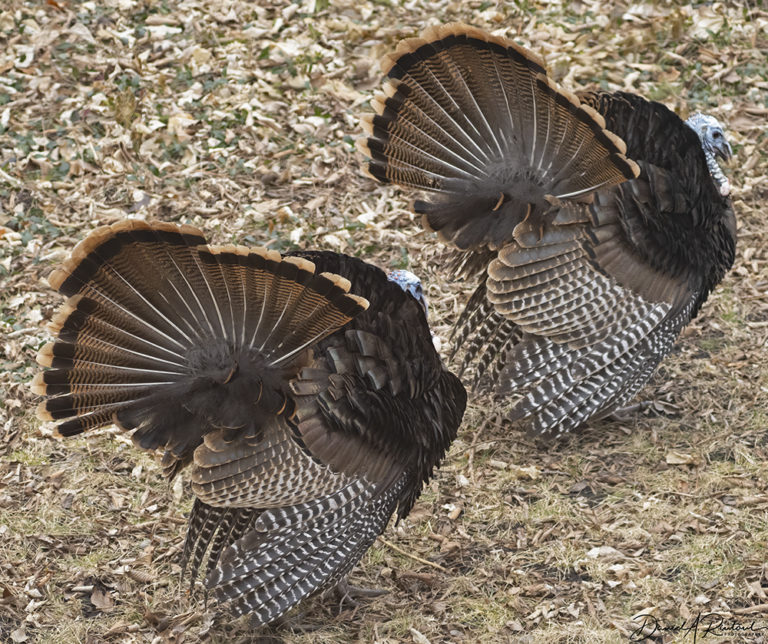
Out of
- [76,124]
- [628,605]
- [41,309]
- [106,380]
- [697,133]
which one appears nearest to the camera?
[106,380]

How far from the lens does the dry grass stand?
444 centimetres

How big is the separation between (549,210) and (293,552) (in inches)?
82.1

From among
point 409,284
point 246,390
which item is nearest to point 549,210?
point 409,284

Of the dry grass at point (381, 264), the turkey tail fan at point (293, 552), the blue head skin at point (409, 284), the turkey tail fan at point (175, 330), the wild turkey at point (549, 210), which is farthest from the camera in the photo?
the wild turkey at point (549, 210)

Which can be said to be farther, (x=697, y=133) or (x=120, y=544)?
(x=697, y=133)

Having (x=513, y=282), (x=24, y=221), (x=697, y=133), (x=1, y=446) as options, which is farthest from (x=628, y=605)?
(x=24, y=221)

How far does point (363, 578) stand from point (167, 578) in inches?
34.2

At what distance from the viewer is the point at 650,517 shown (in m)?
4.82

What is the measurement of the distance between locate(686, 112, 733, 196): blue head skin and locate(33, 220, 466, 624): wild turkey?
88.5 inches

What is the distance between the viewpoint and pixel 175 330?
155 inches

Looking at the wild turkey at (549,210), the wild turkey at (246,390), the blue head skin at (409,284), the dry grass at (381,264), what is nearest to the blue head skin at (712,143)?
the wild turkey at (549,210)

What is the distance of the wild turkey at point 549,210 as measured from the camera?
4887 millimetres

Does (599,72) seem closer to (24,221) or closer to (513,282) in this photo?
(513,282)

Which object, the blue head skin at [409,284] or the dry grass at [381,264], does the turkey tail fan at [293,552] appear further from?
the blue head skin at [409,284]
